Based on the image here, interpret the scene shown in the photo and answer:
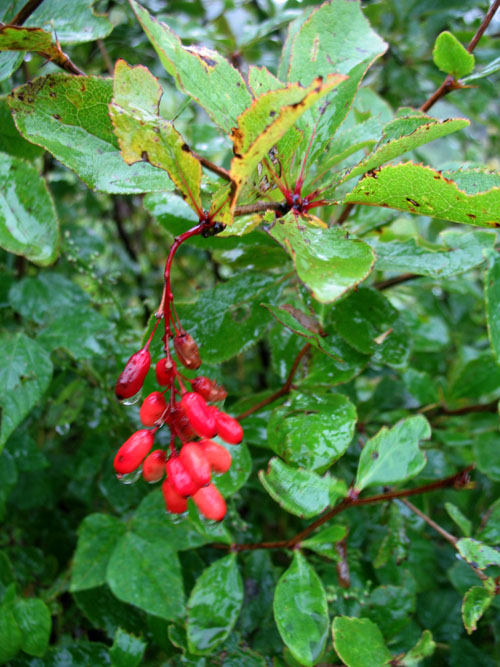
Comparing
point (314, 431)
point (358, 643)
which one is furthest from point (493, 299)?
point (358, 643)

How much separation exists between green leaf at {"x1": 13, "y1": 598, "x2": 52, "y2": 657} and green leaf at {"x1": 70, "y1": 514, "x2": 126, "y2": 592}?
0.19ft

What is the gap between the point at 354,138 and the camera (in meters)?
0.70

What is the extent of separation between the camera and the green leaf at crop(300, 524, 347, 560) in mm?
729

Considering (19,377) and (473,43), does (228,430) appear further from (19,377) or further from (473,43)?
(473,43)

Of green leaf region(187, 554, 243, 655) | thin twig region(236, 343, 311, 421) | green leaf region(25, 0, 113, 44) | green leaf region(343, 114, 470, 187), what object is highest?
green leaf region(25, 0, 113, 44)

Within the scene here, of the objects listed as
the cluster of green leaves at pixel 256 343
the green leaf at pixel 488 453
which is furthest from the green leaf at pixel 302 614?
the green leaf at pixel 488 453

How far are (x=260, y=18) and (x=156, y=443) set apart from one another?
1.30 m

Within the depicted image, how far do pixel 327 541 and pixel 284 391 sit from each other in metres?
0.22

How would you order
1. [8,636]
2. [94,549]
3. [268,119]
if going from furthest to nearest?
1. [94,549]
2. [8,636]
3. [268,119]

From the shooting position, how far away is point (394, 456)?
2.31 feet

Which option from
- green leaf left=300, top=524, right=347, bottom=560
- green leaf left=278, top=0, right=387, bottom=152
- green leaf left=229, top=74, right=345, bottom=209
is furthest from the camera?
green leaf left=300, top=524, right=347, bottom=560

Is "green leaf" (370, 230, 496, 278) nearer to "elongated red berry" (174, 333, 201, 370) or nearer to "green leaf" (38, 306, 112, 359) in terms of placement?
"elongated red berry" (174, 333, 201, 370)

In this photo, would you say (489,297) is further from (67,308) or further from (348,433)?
(67,308)

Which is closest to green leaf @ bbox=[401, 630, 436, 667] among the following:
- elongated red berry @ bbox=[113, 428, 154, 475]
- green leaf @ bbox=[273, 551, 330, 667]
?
green leaf @ bbox=[273, 551, 330, 667]
